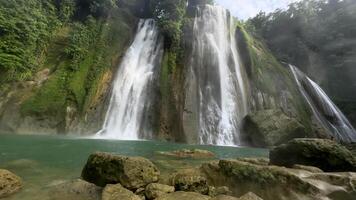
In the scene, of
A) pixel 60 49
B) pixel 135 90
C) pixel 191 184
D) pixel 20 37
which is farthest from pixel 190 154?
pixel 60 49

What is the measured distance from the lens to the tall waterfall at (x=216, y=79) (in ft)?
79.4

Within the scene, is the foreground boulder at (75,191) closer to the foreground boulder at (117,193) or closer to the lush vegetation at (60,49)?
the foreground boulder at (117,193)

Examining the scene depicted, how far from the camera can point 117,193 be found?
5723 mm

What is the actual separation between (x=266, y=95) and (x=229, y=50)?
5920mm

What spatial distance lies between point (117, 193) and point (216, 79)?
881 inches

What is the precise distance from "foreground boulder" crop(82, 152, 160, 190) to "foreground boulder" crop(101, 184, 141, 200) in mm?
297

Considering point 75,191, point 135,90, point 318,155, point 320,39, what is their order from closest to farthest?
1. point 75,191
2. point 318,155
3. point 135,90
4. point 320,39

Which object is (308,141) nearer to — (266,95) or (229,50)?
(266,95)

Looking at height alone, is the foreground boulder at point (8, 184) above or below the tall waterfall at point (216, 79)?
below

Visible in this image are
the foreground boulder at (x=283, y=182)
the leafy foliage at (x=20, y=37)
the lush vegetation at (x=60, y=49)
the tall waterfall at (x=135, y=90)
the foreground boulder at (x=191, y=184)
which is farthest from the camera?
the tall waterfall at (x=135, y=90)

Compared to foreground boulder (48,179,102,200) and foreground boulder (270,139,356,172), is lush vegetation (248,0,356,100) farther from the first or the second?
foreground boulder (48,179,102,200)

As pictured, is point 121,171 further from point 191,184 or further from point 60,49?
point 60,49

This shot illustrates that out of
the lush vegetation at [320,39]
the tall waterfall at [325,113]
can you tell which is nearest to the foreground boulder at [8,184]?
the tall waterfall at [325,113]

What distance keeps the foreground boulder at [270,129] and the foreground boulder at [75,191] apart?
18.2 meters
